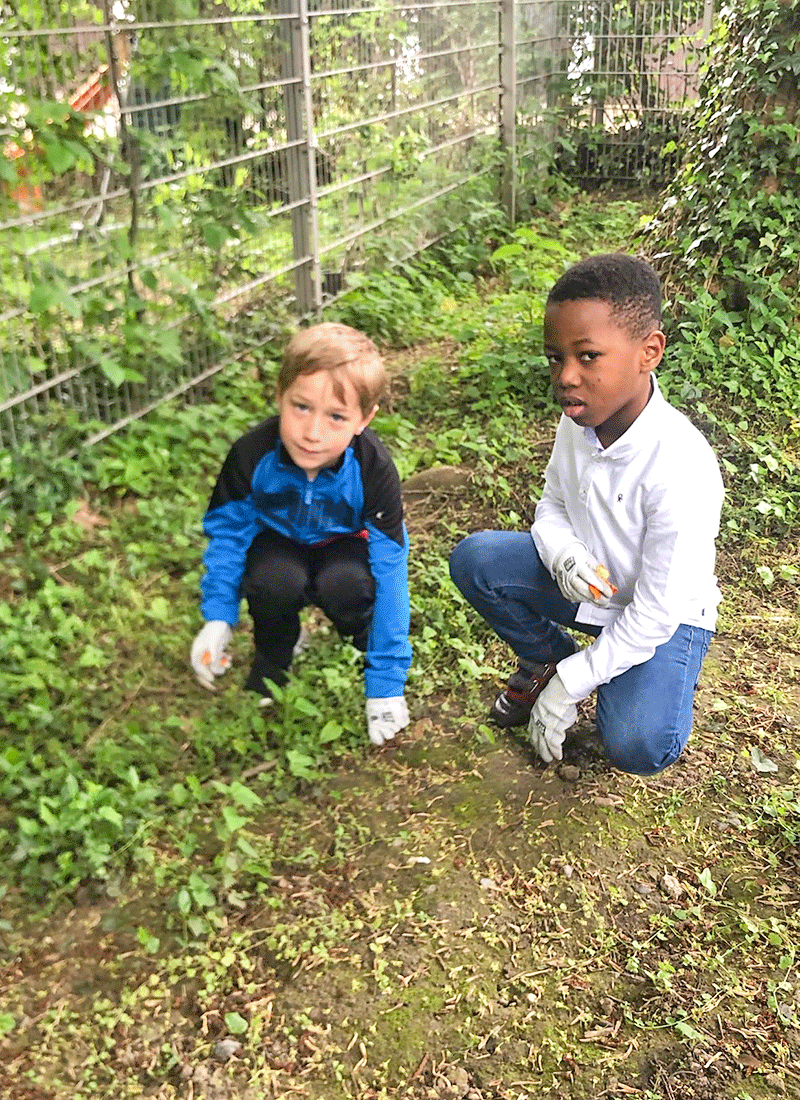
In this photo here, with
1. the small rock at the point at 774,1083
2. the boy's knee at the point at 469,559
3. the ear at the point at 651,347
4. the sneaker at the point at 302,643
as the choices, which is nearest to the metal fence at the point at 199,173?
the sneaker at the point at 302,643

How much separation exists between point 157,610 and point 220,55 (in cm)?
275

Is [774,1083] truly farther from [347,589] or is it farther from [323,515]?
[323,515]

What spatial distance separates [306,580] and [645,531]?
0.96m

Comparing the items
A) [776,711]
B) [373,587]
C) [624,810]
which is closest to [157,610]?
[373,587]

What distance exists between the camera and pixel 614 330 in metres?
2.21

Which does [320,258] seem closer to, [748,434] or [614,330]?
[748,434]

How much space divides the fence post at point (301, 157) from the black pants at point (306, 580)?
326 centimetres

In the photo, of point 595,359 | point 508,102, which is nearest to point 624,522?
point 595,359

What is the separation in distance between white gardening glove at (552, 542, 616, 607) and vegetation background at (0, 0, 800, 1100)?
0.56 meters

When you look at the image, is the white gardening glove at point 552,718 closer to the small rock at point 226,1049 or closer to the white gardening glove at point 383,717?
the white gardening glove at point 383,717

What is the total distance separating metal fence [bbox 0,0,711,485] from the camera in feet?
12.5

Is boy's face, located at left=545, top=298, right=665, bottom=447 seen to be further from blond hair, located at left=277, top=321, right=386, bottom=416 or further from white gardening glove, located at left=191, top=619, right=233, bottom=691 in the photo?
white gardening glove, located at left=191, top=619, right=233, bottom=691

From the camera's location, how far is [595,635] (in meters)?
2.73

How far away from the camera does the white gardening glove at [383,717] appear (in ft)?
9.16
